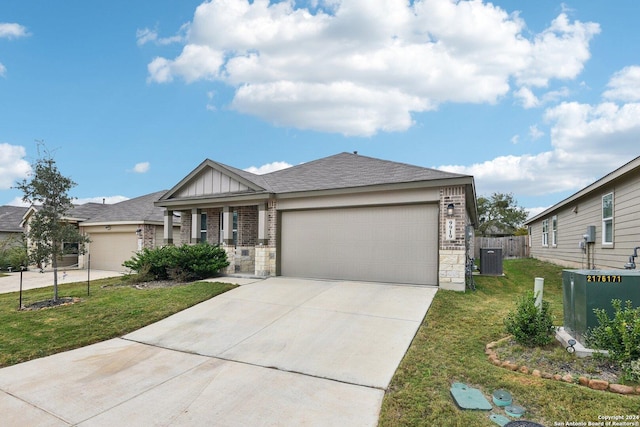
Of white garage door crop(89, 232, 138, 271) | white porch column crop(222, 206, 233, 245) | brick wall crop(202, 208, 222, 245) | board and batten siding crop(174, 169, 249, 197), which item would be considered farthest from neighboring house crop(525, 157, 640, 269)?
white garage door crop(89, 232, 138, 271)

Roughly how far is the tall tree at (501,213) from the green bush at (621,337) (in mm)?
39879

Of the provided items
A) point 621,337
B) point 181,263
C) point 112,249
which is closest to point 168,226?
point 181,263

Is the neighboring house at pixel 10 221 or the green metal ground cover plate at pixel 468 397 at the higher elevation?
the neighboring house at pixel 10 221

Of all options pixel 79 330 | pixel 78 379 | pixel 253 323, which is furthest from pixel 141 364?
pixel 79 330

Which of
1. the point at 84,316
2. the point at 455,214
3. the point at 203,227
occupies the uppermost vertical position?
the point at 455,214

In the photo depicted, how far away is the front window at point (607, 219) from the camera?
9836mm

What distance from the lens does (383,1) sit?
8992 mm

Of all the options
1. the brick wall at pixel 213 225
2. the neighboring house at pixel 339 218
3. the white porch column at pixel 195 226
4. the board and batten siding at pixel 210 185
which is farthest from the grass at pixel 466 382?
the brick wall at pixel 213 225

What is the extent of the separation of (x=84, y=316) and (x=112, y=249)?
11914 millimetres

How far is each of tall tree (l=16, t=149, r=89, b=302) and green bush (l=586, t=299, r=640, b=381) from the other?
440 inches

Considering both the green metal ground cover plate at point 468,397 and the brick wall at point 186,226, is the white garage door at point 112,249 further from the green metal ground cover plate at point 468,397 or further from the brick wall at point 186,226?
the green metal ground cover plate at point 468,397

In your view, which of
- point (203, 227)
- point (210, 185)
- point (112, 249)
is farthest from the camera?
point (112, 249)

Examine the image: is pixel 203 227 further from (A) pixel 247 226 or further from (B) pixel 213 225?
(A) pixel 247 226

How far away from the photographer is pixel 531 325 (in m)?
4.84
